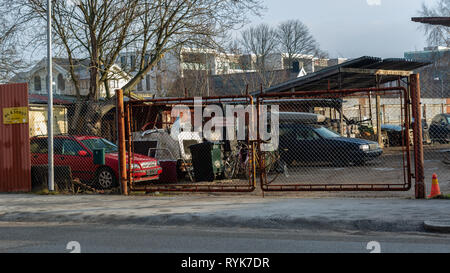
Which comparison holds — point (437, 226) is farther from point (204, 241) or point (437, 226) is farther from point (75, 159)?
point (75, 159)

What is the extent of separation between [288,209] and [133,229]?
2735 millimetres

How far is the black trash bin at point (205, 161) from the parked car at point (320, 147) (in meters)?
3.15

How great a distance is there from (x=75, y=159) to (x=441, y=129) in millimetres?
18799

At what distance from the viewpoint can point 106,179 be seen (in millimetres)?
14344

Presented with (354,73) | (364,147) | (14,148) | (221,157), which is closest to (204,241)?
(221,157)

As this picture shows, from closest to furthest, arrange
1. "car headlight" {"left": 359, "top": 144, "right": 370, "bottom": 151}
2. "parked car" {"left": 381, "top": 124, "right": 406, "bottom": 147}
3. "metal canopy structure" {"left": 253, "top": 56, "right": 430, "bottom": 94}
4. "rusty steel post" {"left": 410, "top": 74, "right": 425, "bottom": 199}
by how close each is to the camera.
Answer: "rusty steel post" {"left": 410, "top": 74, "right": 425, "bottom": 199} → "car headlight" {"left": 359, "top": 144, "right": 370, "bottom": 151} → "metal canopy structure" {"left": 253, "top": 56, "right": 430, "bottom": 94} → "parked car" {"left": 381, "top": 124, "right": 406, "bottom": 147}

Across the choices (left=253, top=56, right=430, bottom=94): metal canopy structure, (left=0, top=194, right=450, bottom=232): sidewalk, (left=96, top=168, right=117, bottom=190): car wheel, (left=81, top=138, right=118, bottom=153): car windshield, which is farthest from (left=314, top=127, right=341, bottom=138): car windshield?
(left=96, top=168, right=117, bottom=190): car wheel

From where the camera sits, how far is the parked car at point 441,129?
26.1 m

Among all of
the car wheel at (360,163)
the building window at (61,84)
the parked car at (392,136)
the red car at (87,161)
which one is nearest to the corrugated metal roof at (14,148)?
the red car at (87,161)

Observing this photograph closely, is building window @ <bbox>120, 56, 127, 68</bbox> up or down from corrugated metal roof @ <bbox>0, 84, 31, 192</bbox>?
up

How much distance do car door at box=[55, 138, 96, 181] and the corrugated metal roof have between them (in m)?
1.11

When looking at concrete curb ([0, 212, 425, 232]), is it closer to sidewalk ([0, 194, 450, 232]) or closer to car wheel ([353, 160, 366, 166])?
sidewalk ([0, 194, 450, 232])

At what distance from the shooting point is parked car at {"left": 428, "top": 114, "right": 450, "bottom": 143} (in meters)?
26.1

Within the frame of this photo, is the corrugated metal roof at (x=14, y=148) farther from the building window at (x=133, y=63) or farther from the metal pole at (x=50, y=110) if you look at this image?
the building window at (x=133, y=63)
